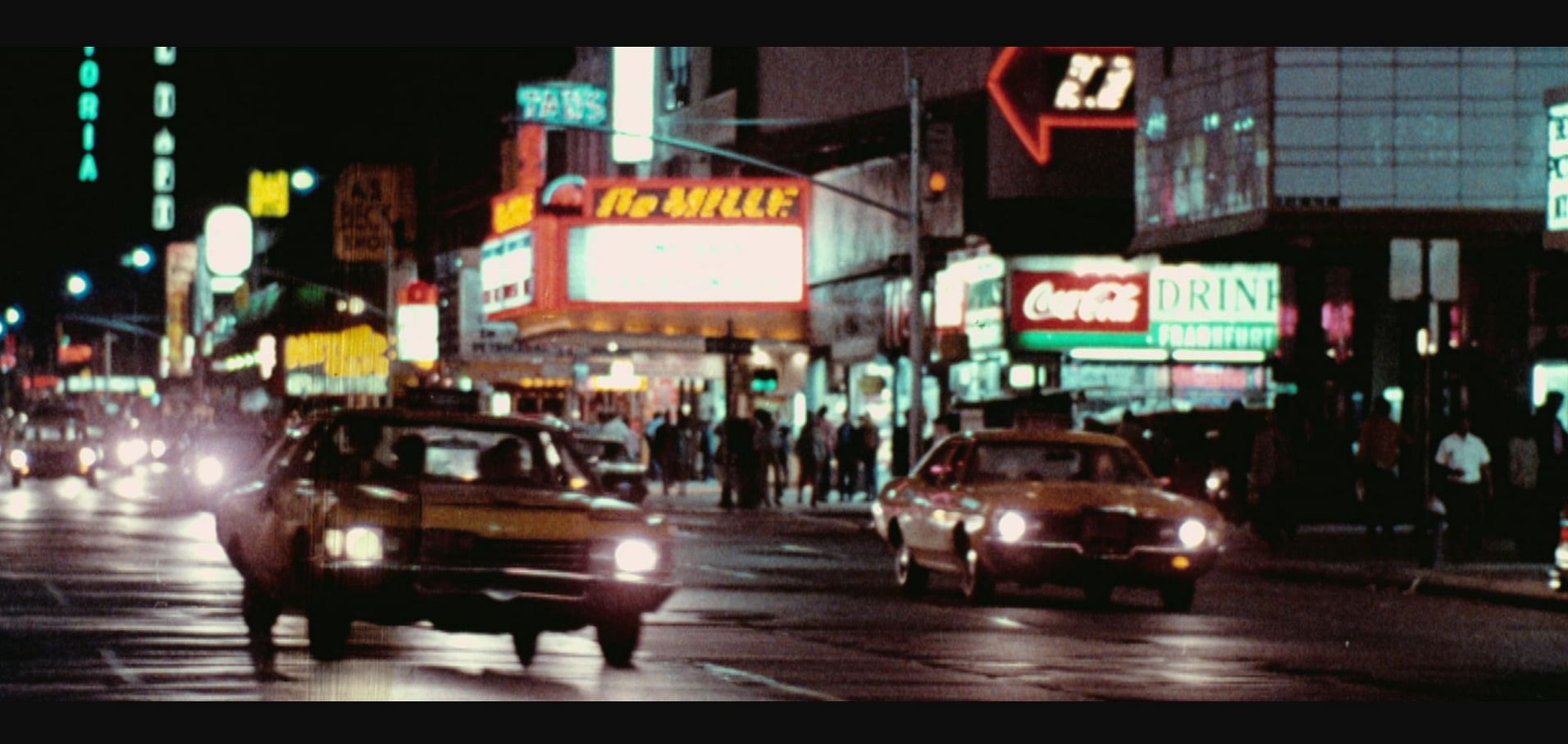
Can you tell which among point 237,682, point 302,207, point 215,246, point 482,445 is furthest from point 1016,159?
point 302,207

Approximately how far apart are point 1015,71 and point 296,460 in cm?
3219

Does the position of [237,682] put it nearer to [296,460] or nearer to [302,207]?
[296,460]

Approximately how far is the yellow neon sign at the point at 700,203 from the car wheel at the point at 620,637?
1571 inches

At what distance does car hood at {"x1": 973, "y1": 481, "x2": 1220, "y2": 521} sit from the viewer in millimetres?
22094

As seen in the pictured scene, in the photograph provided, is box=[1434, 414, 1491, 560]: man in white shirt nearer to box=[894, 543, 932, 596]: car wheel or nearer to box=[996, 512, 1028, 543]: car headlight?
box=[894, 543, 932, 596]: car wheel

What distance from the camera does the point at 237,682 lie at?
46.7 feet

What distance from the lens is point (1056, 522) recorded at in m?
22.0

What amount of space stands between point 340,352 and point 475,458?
336ft

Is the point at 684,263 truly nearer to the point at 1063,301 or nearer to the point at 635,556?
the point at 1063,301

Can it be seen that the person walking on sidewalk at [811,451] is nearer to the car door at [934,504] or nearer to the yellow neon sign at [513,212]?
the yellow neon sign at [513,212]

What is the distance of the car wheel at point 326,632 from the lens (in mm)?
15766

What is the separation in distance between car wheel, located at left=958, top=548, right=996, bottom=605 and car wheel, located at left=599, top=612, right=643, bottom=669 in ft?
21.6

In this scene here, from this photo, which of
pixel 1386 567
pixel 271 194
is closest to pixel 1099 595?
pixel 1386 567

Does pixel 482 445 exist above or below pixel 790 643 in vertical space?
above
